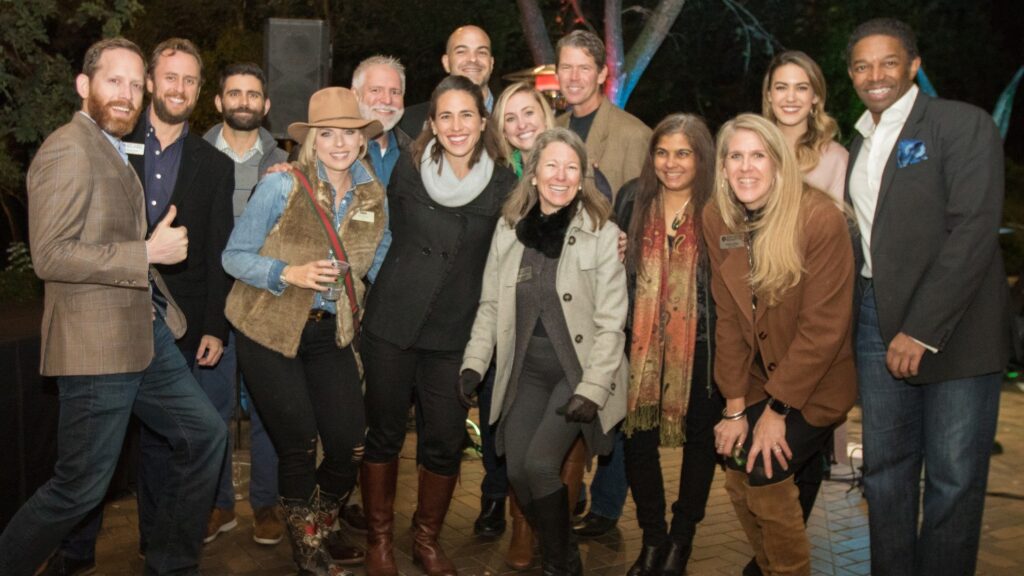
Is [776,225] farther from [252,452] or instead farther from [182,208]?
[252,452]

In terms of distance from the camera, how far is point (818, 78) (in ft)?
14.9

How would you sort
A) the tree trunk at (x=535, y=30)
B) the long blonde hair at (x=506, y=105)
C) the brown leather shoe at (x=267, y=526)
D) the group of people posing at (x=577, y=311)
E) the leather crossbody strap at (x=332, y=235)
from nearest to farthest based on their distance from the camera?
the group of people posing at (x=577, y=311) < the leather crossbody strap at (x=332, y=235) < the long blonde hair at (x=506, y=105) < the brown leather shoe at (x=267, y=526) < the tree trunk at (x=535, y=30)

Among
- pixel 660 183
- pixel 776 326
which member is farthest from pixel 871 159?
pixel 660 183

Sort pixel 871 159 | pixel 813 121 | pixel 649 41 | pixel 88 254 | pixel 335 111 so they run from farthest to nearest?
pixel 649 41
pixel 813 121
pixel 335 111
pixel 871 159
pixel 88 254

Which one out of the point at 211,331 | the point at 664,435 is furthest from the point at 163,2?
the point at 664,435

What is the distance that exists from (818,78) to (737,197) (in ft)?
3.16

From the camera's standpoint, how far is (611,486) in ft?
16.5

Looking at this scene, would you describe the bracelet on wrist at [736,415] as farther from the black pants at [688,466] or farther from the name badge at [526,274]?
the name badge at [526,274]

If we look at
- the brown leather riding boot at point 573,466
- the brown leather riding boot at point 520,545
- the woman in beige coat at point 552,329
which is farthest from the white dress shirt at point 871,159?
the brown leather riding boot at point 520,545

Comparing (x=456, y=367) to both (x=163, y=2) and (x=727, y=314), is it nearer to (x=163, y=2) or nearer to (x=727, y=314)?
(x=727, y=314)

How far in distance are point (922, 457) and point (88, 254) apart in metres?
3.12

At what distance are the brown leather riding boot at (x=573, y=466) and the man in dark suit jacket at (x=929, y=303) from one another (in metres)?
1.22

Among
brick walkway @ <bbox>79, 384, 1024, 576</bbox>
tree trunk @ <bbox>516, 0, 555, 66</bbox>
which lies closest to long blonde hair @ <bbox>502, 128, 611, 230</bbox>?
brick walkway @ <bbox>79, 384, 1024, 576</bbox>

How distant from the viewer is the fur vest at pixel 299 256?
4.03m
